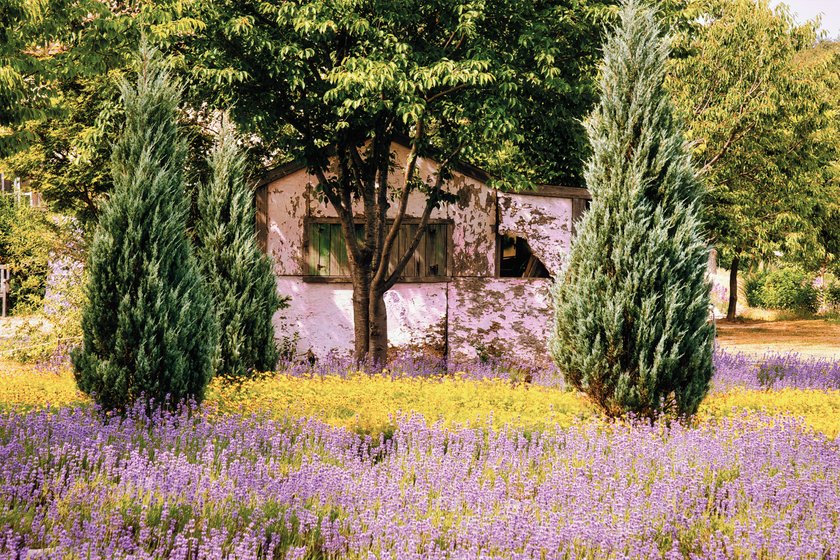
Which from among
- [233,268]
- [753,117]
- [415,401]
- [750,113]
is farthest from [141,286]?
[753,117]

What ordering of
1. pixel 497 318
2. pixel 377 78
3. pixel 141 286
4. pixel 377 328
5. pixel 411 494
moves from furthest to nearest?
pixel 497 318, pixel 377 328, pixel 377 78, pixel 141 286, pixel 411 494

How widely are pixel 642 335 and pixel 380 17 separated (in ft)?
19.1

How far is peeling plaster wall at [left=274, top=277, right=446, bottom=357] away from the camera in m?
14.8

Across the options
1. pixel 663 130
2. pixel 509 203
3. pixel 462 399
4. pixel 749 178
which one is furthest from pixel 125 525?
pixel 749 178

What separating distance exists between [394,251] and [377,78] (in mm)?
5173

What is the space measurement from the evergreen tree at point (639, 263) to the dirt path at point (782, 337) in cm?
1164

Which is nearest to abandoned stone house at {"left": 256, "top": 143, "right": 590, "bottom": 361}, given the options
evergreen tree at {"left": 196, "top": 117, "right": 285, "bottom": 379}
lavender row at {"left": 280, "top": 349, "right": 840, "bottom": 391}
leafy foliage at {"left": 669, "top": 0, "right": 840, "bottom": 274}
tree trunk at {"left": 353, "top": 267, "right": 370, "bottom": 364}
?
lavender row at {"left": 280, "top": 349, "right": 840, "bottom": 391}

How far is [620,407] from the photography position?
8453mm

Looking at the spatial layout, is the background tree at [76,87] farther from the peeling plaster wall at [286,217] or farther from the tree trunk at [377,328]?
the tree trunk at [377,328]

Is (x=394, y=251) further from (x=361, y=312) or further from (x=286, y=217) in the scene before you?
(x=286, y=217)

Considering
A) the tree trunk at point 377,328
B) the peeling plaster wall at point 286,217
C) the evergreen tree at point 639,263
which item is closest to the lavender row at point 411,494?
the evergreen tree at point 639,263

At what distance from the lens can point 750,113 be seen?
21.9 metres

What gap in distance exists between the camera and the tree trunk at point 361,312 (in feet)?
44.5

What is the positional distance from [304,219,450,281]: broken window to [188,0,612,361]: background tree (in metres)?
0.99
